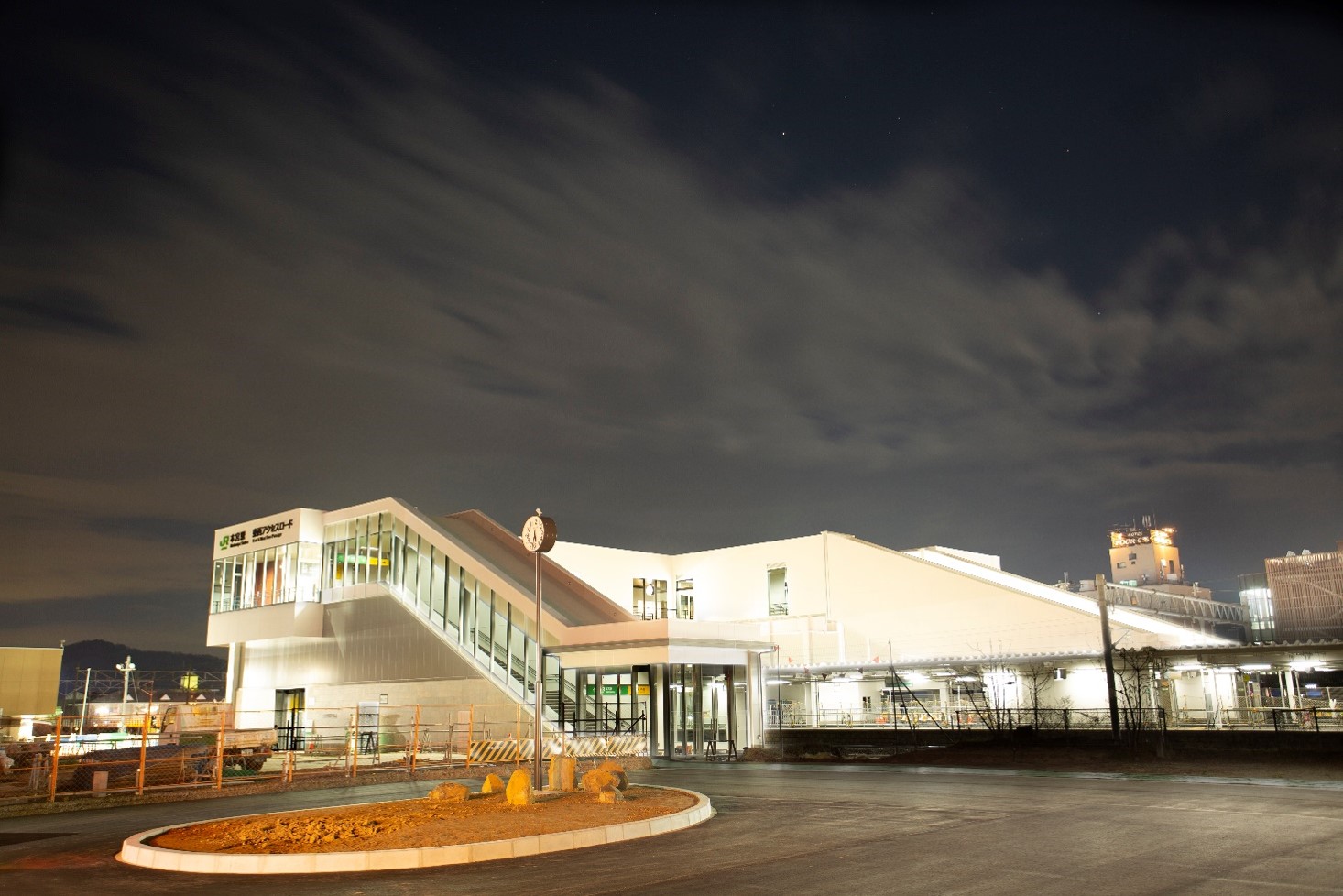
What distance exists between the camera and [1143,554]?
521 feet

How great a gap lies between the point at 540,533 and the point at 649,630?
1394cm

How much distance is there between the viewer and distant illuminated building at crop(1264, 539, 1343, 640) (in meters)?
42.6

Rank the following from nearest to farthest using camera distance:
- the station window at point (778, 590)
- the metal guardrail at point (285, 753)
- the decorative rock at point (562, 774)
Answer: the decorative rock at point (562, 774) → the metal guardrail at point (285, 753) → the station window at point (778, 590)

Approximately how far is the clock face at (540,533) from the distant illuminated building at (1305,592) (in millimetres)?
34802

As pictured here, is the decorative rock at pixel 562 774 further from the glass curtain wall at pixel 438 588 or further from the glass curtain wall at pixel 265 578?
the glass curtain wall at pixel 265 578

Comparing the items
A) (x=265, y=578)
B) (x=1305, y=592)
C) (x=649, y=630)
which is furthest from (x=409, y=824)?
(x=1305, y=592)

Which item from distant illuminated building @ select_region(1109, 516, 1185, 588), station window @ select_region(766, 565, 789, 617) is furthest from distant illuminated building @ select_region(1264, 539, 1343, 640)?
distant illuminated building @ select_region(1109, 516, 1185, 588)

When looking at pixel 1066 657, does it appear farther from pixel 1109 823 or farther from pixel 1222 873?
pixel 1222 873

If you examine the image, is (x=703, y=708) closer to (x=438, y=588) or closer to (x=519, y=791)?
(x=438, y=588)

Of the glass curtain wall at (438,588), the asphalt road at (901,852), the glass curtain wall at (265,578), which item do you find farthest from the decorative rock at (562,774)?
the glass curtain wall at (265,578)

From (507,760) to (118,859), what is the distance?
56.2 feet

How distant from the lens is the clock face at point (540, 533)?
18.9 meters

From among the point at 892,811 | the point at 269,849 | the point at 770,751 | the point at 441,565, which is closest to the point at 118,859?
the point at 269,849

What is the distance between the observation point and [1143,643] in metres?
36.1
